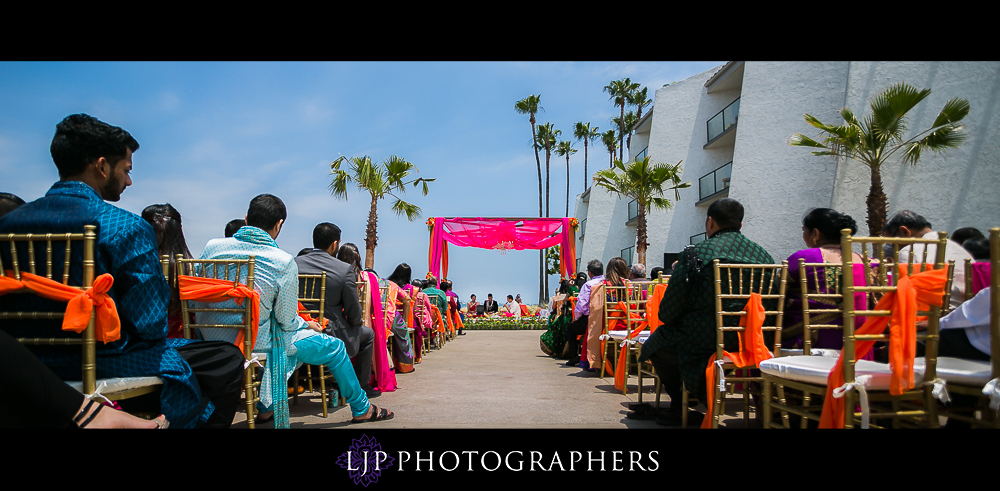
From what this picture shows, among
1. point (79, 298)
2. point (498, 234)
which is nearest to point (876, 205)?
point (498, 234)

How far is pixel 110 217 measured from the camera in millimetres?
1708

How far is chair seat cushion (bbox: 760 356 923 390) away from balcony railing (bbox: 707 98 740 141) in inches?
590

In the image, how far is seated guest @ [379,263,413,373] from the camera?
17.1 feet

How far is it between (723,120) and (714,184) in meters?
2.13

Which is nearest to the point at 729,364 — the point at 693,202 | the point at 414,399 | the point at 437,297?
the point at 414,399

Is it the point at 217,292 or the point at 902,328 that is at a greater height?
the point at 217,292

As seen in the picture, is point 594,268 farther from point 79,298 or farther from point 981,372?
point 79,298

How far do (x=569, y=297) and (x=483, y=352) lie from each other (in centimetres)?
217

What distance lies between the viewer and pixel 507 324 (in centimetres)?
1631

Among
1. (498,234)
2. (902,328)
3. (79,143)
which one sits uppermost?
(498,234)

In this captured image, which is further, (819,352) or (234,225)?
(234,225)

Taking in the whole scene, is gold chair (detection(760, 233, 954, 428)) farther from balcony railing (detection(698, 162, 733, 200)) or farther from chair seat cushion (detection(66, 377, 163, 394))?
balcony railing (detection(698, 162, 733, 200))

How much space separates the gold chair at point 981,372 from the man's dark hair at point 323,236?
3507 mm
